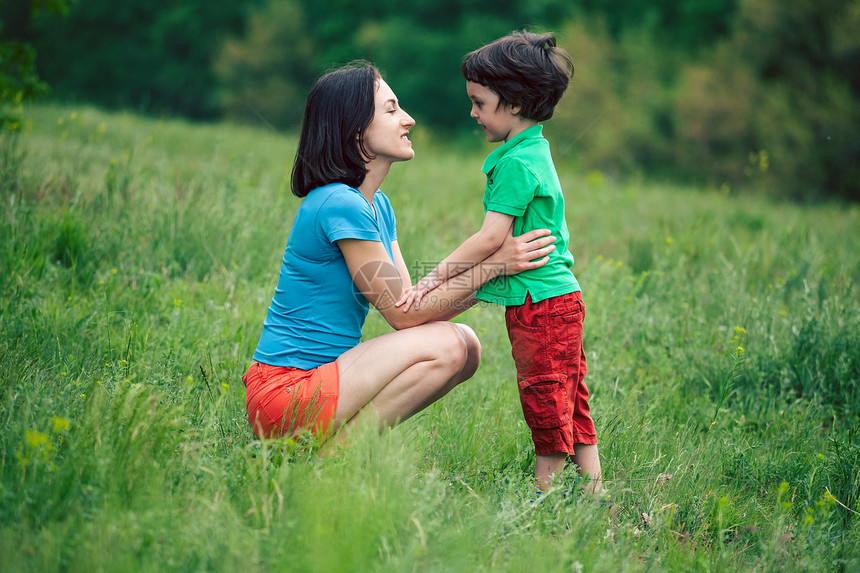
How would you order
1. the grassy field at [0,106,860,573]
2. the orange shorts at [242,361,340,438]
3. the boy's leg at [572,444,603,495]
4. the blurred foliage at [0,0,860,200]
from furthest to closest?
the blurred foliage at [0,0,860,200] < the boy's leg at [572,444,603,495] < the orange shorts at [242,361,340,438] < the grassy field at [0,106,860,573]

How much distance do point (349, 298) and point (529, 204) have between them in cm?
75

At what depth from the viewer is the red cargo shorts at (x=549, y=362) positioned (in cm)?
236

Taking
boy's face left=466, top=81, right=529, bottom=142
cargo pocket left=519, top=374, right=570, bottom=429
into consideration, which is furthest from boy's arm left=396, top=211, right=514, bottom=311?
cargo pocket left=519, top=374, right=570, bottom=429

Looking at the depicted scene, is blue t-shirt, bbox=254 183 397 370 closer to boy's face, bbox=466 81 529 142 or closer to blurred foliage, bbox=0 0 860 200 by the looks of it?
boy's face, bbox=466 81 529 142

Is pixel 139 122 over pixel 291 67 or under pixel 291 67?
under

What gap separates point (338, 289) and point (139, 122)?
9130mm

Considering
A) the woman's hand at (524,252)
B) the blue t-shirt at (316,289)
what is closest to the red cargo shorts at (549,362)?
the woman's hand at (524,252)

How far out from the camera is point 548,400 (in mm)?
2359

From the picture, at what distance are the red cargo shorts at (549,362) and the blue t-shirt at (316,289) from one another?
2.05ft

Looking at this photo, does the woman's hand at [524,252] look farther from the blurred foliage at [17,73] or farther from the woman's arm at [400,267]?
the blurred foliage at [17,73]

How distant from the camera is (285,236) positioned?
15.0ft

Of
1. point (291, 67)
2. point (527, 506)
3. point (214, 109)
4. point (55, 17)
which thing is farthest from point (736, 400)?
point (55, 17)

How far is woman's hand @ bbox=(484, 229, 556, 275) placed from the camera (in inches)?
92.3

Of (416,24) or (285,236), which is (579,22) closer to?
(416,24)
